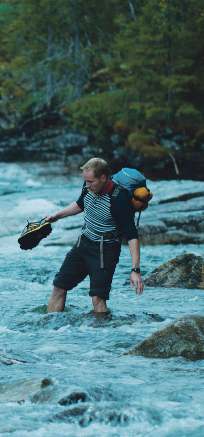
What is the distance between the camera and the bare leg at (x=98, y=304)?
27.6 ft

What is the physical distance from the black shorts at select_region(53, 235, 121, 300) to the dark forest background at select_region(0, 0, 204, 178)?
21.5m

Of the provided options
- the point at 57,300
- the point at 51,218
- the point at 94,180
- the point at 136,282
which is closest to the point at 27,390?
the point at 136,282

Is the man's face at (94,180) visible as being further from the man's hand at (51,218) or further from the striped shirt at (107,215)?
the man's hand at (51,218)

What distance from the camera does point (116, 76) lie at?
137ft

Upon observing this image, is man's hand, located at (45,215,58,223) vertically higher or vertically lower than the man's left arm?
higher

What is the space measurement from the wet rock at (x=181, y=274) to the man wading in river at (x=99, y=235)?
3222mm

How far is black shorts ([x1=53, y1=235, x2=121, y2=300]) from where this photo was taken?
8.17 m

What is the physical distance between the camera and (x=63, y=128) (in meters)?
45.4

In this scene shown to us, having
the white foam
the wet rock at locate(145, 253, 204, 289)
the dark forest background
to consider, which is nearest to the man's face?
the wet rock at locate(145, 253, 204, 289)

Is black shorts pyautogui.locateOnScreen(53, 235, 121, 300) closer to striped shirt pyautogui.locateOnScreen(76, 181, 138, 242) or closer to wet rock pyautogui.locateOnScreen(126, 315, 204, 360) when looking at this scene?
striped shirt pyautogui.locateOnScreen(76, 181, 138, 242)

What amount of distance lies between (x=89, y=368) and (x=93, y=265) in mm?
1603

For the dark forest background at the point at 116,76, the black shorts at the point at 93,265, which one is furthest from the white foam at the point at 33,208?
the black shorts at the point at 93,265

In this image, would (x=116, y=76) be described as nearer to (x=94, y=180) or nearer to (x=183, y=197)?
(x=183, y=197)

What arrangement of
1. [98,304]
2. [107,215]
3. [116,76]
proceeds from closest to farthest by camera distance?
[107,215] → [98,304] → [116,76]
